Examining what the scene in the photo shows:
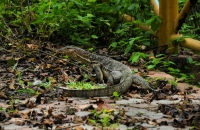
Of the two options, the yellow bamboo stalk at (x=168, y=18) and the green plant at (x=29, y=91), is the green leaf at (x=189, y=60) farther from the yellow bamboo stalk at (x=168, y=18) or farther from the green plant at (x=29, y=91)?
the green plant at (x=29, y=91)

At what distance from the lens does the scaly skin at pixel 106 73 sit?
5.26 meters

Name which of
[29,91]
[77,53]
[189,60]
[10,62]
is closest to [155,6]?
[189,60]

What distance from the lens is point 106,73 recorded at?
693 cm

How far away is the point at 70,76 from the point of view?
22.2 ft

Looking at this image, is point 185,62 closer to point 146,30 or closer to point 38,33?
point 146,30

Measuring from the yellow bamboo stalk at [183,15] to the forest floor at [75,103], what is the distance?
128cm

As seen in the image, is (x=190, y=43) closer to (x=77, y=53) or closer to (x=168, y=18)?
(x=168, y=18)

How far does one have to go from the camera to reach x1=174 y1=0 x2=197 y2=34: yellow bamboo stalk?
7.55m

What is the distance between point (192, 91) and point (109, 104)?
1639mm

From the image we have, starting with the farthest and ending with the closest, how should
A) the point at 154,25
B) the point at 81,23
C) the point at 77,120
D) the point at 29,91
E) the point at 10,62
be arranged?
the point at 81,23, the point at 154,25, the point at 10,62, the point at 29,91, the point at 77,120

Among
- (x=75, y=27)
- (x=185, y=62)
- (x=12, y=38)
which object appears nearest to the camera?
(x=185, y=62)

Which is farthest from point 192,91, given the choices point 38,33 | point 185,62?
point 38,33

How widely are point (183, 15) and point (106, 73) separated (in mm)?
2160

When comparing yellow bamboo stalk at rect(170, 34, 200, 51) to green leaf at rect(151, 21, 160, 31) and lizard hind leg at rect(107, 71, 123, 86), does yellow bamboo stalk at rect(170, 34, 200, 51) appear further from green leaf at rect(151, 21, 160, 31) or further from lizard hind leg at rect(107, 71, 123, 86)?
lizard hind leg at rect(107, 71, 123, 86)
